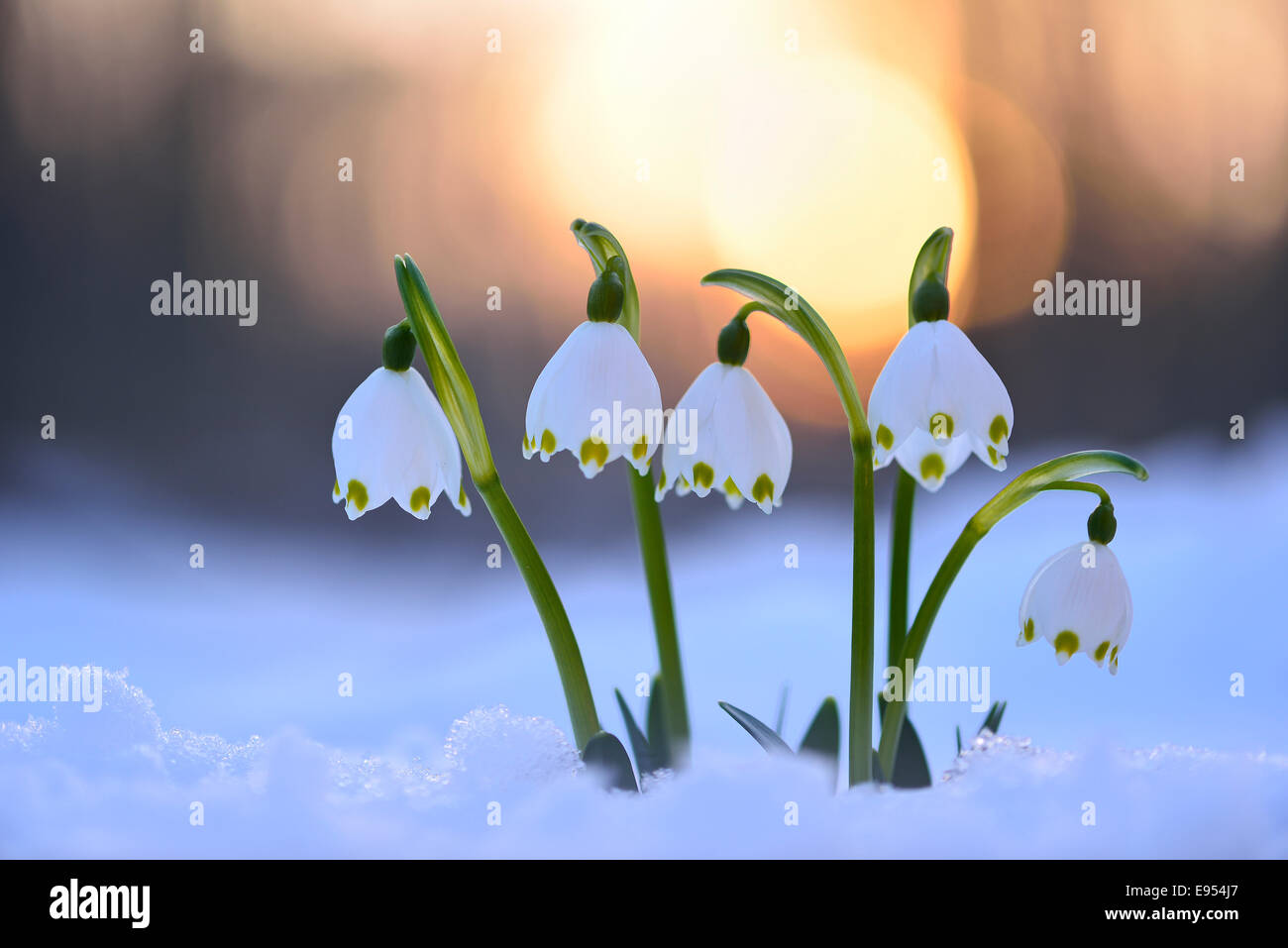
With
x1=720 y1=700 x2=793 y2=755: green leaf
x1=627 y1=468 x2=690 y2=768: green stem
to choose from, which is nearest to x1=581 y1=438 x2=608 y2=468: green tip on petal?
x1=627 y1=468 x2=690 y2=768: green stem

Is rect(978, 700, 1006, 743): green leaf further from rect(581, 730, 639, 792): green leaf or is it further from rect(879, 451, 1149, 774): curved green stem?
rect(581, 730, 639, 792): green leaf

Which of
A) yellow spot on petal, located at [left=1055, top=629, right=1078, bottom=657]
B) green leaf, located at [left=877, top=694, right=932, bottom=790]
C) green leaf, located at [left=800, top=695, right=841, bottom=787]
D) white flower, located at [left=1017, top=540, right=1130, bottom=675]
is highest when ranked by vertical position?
white flower, located at [left=1017, top=540, right=1130, bottom=675]

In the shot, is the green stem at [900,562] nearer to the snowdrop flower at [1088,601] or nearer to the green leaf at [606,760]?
the snowdrop flower at [1088,601]

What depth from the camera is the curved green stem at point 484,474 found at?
0.57 meters

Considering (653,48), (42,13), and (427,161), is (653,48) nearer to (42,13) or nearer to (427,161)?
(427,161)

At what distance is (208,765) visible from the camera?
25.6 inches

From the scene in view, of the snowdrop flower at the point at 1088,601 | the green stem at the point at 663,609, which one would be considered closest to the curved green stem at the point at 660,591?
the green stem at the point at 663,609

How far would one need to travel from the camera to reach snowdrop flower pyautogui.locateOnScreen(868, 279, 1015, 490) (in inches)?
21.7

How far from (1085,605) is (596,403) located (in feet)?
1.07

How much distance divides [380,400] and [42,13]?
0.81m

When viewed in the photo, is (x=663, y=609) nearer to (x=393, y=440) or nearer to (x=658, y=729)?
(x=658, y=729)

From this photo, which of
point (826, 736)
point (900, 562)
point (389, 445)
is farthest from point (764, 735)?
point (389, 445)

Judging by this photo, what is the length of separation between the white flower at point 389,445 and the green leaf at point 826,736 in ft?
0.93
